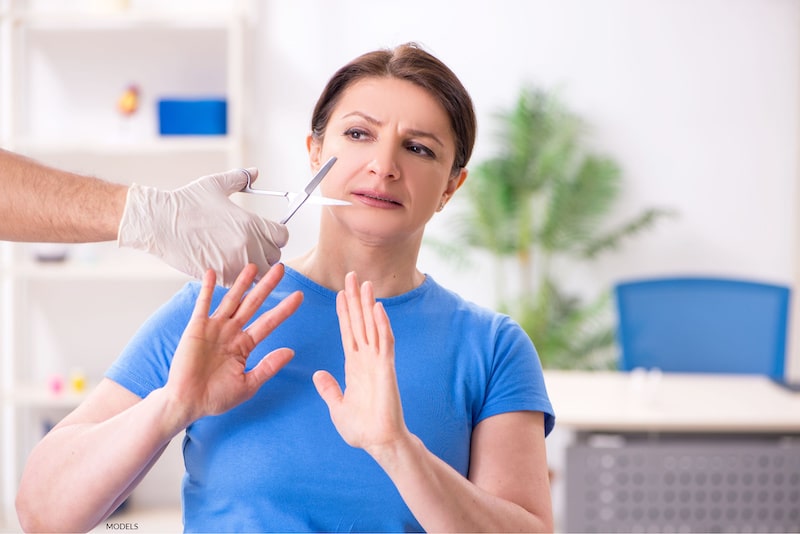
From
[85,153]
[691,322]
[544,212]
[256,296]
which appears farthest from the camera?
[544,212]

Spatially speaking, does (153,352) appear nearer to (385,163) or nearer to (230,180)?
(230,180)

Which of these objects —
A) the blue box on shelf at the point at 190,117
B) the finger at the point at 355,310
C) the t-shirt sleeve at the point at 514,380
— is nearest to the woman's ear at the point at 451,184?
the t-shirt sleeve at the point at 514,380

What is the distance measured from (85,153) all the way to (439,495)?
3430 millimetres

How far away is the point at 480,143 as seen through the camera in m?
4.34

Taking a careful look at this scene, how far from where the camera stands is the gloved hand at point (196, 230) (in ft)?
3.88

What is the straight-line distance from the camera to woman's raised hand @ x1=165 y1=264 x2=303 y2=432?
3.51 feet

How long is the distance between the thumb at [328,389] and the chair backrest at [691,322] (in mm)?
2086

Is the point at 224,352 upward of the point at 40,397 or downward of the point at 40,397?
upward

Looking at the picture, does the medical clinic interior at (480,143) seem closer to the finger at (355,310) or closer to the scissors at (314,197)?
the scissors at (314,197)

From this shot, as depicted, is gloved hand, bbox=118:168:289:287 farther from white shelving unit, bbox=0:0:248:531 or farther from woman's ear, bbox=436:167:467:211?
white shelving unit, bbox=0:0:248:531

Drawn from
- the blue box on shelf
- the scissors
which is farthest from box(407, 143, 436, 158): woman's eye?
the blue box on shelf

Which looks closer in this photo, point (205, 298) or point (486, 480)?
point (205, 298)

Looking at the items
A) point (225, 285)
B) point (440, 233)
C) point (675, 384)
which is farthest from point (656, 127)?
point (225, 285)

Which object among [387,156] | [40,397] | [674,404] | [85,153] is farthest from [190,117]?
[387,156]
